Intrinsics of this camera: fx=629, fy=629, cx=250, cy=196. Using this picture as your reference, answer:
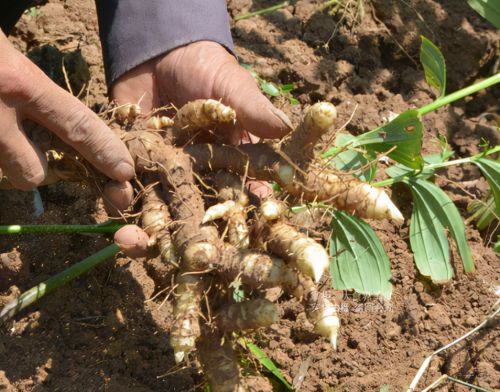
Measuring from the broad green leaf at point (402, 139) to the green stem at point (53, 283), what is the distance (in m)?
0.72

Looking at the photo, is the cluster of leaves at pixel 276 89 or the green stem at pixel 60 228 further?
the cluster of leaves at pixel 276 89

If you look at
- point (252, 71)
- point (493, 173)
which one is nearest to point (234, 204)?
point (493, 173)

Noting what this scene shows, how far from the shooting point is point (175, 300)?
1.32 meters

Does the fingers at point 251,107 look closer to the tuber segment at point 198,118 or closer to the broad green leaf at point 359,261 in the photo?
the tuber segment at point 198,118

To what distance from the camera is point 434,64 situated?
1.76 meters

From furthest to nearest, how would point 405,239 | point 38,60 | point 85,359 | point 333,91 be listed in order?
point 333,91, point 38,60, point 405,239, point 85,359

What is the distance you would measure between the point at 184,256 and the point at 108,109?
Result: 1.69ft

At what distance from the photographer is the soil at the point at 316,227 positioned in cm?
155

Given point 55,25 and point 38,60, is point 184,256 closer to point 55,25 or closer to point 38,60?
point 38,60

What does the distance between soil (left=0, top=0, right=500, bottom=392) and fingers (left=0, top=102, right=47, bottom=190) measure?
1.22ft

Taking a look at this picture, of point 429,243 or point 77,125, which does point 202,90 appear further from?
point 429,243

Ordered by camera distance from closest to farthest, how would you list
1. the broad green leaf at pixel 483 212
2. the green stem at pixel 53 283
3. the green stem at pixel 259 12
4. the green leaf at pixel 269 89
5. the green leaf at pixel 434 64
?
the green stem at pixel 53 283 → the green leaf at pixel 434 64 → the broad green leaf at pixel 483 212 → the green leaf at pixel 269 89 → the green stem at pixel 259 12

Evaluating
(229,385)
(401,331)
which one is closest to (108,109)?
(229,385)

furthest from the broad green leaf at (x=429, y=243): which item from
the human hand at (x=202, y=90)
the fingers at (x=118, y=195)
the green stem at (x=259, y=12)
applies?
the green stem at (x=259, y=12)
